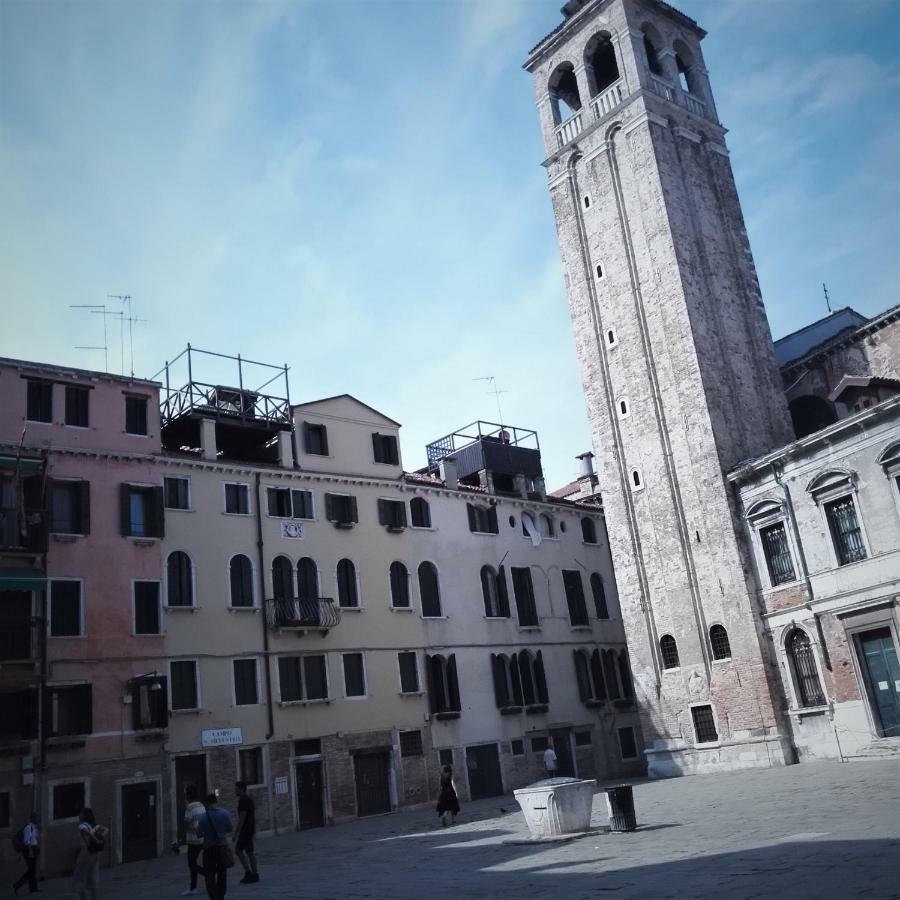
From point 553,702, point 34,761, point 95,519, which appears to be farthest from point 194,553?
point 553,702

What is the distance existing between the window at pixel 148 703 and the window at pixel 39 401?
26.5 ft

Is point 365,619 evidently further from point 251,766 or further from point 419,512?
point 251,766

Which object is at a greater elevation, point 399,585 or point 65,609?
point 399,585

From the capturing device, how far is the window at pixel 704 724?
31.0 metres

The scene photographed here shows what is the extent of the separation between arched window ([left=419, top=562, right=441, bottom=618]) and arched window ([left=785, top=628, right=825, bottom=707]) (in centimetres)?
1245

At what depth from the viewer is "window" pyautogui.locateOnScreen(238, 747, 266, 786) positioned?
1103 inches

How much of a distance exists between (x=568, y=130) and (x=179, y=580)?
24594 mm

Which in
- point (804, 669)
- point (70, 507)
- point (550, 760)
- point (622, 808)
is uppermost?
point (70, 507)

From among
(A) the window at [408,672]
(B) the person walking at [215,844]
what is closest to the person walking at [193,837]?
(B) the person walking at [215,844]

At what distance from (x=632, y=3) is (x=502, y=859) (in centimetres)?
3469

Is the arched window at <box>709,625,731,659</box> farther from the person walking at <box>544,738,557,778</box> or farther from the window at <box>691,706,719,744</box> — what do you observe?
the person walking at <box>544,738,557,778</box>

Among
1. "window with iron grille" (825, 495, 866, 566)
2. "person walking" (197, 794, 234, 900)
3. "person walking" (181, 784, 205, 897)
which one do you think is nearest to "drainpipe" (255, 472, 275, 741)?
"person walking" (181, 784, 205, 897)

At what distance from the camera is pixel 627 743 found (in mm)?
39219

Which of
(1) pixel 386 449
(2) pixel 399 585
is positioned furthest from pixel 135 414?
(2) pixel 399 585
